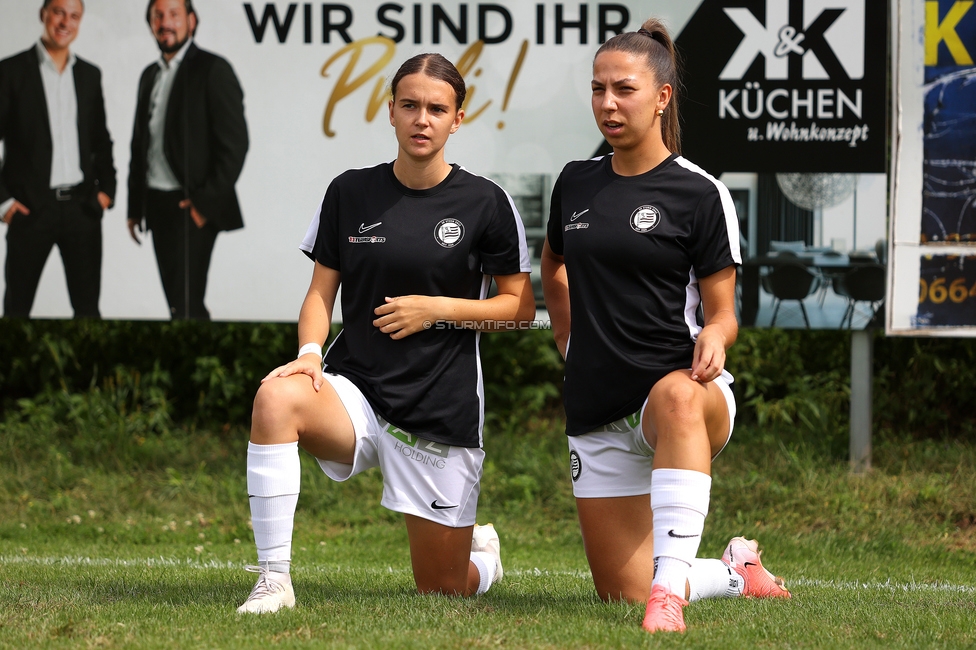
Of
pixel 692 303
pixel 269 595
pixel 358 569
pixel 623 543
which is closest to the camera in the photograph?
pixel 269 595

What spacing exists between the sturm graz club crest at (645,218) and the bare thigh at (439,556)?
1333 mm

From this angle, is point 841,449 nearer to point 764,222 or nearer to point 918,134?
point 764,222

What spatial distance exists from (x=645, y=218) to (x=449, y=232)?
734 millimetres

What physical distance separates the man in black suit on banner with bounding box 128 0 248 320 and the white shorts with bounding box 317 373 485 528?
3.37 metres

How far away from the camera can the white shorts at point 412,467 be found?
3861mm

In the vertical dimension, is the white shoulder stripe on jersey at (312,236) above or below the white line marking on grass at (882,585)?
above

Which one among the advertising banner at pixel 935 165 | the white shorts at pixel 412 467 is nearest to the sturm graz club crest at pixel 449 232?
the white shorts at pixel 412 467

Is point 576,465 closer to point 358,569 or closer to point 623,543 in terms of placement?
point 623,543

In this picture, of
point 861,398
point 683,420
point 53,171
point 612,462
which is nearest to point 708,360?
point 683,420

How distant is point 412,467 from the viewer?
13.0ft

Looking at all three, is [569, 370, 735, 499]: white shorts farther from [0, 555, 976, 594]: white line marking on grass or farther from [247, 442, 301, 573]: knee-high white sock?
[0, 555, 976, 594]: white line marking on grass

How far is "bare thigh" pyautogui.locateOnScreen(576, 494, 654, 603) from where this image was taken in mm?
3895

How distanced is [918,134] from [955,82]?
36cm

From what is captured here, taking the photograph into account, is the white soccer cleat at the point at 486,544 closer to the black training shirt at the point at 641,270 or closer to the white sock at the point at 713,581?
the white sock at the point at 713,581
